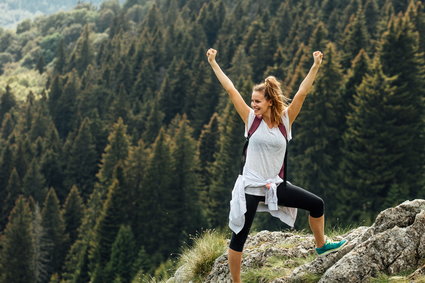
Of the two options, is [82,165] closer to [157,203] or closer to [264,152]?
[157,203]

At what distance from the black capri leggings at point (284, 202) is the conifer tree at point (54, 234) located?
67.3m

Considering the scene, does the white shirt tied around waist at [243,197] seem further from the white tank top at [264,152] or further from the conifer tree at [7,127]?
the conifer tree at [7,127]

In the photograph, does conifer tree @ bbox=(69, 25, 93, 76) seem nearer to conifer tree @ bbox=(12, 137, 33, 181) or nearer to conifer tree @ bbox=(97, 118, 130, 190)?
conifer tree @ bbox=(12, 137, 33, 181)

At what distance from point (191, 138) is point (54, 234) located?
66.1ft

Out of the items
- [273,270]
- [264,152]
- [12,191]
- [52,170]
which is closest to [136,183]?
[12,191]

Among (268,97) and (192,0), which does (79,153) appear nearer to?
(192,0)

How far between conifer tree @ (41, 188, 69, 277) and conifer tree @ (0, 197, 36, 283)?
207 inches

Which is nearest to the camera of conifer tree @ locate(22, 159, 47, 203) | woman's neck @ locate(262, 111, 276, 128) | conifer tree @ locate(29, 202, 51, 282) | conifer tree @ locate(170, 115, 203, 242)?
woman's neck @ locate(262, 111, 276, 128)

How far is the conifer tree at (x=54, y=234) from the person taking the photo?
71.8 meters

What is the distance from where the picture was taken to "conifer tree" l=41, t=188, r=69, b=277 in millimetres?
71750

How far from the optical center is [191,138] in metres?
69.8

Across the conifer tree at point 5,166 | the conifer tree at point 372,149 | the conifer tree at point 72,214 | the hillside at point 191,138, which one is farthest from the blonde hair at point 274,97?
the conifer tree at point 5,166

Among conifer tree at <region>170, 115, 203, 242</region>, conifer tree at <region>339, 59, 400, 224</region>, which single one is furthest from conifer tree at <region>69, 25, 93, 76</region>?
conifer tree at <region>339, 59, 400, 224</region>

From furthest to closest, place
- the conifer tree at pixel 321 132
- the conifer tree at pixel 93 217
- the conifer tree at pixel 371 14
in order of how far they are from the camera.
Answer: the conifer tree at pixel 371 14, the conifer tree at pixel 93 217, the conifer tree at pixel 321 132
